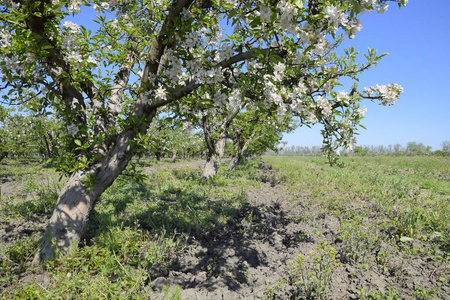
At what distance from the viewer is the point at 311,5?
256 cm

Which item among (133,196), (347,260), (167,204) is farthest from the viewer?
(133,196)

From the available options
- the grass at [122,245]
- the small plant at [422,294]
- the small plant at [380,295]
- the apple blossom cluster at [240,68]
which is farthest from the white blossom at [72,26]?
the small plant at [422,294]

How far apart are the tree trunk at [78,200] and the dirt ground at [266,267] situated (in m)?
0.43

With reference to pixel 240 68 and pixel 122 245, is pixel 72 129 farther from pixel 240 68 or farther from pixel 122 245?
pixel 240 68

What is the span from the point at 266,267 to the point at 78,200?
10.3 feet

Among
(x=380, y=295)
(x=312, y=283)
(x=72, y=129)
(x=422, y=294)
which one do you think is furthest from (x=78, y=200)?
(x=422, y=294)

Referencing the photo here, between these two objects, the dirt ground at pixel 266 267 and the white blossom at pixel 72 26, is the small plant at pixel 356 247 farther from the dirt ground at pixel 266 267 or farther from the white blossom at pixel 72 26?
the white blossom at pixel 72 26

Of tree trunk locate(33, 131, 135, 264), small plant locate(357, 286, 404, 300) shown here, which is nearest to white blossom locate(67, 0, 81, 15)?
tree trunk locate(33, 131, 135, 264)

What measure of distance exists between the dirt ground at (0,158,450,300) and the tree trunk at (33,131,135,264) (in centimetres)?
43

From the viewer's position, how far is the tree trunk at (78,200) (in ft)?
10.5

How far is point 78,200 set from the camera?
339 centimetres

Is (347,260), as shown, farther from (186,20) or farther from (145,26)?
(145,26)

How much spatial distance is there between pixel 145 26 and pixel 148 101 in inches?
77.6

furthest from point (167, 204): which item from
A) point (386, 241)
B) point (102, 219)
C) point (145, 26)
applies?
point (386, 241)
